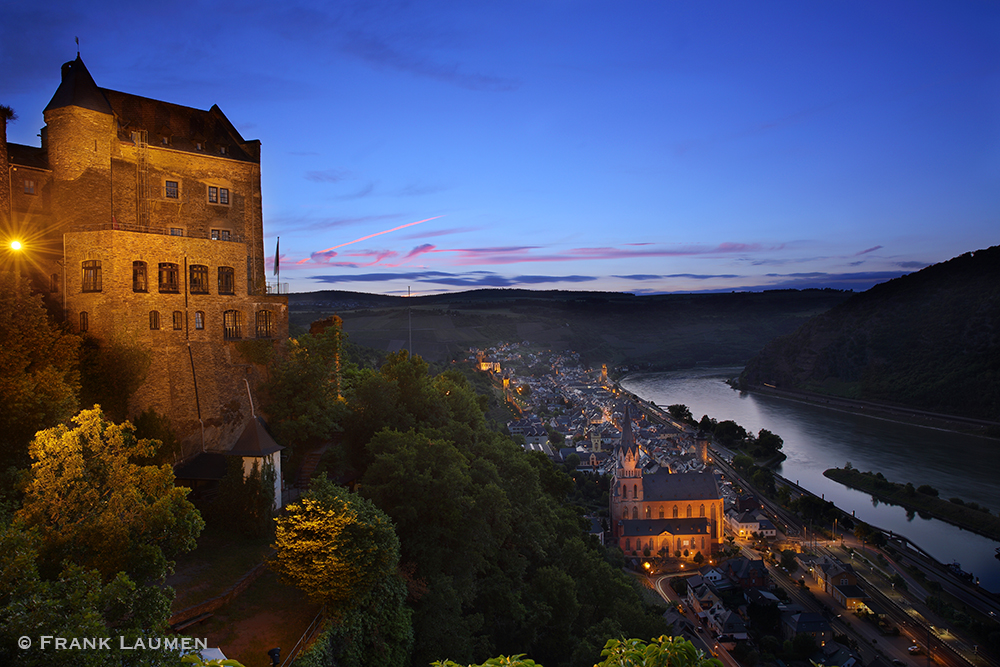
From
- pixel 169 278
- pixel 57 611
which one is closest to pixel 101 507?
pixel 57 611

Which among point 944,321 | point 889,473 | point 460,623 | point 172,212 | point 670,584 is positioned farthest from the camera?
point 944,321

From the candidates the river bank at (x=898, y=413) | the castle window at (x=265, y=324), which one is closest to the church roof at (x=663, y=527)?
the castle window at (x=265, y=324)

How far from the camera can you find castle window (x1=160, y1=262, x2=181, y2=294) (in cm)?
1590

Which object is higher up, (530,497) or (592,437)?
(530,497)

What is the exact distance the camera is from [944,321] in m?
92.2

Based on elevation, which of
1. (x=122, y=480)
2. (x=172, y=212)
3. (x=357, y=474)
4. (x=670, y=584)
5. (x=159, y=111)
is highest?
(x=159, y=111)

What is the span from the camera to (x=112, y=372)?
14.5m

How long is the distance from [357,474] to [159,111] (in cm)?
1312

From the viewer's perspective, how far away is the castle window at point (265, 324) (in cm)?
1869

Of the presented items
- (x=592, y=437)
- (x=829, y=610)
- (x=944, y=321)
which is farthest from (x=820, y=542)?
(x=944, y=321)

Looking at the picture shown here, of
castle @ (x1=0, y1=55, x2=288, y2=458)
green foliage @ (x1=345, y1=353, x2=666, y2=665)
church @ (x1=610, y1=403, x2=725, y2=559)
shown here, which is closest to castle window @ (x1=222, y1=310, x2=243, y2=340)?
castle @ (x1=0, y1=55, x2=288, y2=458)

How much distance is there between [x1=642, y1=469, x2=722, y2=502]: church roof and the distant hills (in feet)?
161

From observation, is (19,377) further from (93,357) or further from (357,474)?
(357,474)

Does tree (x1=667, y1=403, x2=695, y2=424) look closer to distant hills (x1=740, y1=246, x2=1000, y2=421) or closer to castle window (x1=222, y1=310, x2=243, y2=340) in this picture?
distant hills (x1=740, y1=246, x2=1000, y2=421)
